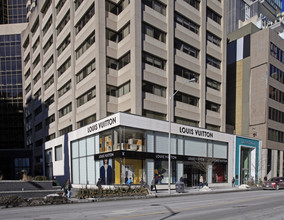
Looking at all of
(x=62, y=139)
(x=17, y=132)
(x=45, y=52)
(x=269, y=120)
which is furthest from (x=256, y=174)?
(x=17, y=132)

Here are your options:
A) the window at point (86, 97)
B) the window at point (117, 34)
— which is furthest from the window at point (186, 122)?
the window at point (117, 34)

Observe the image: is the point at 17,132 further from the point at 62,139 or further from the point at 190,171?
the point at 190,171

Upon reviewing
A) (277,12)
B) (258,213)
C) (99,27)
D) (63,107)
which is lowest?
(258,213)

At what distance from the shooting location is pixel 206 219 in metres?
10.3

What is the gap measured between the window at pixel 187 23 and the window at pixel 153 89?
10.3 metres

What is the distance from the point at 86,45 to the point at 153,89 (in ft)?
37.3

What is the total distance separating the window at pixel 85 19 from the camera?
33809 millimetres

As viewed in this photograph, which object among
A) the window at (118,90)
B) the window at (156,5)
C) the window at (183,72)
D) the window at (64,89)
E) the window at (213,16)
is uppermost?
the window at (213,16)

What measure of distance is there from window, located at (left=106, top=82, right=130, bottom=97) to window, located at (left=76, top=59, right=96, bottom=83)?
11.5 ft

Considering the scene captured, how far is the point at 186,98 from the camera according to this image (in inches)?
1449

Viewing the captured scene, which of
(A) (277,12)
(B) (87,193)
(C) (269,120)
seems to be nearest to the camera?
(B) (87,193)

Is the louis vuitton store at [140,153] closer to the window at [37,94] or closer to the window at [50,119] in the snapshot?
the window at [50,119]

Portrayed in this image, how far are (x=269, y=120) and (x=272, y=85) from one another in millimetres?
6495

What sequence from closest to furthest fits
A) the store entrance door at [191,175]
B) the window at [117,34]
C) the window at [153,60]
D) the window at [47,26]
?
the window at [153,60], the window at [117,34], the store entrance door at [191,175], the window at [47,26]
